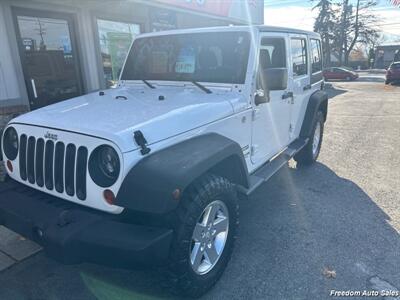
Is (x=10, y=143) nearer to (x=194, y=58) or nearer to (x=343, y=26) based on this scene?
(x=194, y=58)

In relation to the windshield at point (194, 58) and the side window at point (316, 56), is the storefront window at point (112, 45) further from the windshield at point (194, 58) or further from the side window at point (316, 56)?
the side window at point (316, 56)

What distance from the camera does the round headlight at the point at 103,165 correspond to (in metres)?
2.23

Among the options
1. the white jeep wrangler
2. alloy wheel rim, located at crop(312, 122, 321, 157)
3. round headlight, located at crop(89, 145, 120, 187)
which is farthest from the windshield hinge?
alloy wheel rim, located at crop(312, 122, 321, 157)

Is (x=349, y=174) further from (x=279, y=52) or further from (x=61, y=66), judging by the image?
(x=61, y=66)

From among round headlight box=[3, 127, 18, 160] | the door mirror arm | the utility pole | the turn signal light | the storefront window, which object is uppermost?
the utility pole

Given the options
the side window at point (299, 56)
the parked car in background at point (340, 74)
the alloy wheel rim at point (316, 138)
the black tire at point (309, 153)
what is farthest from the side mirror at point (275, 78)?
the parked car in background at point (340, 74)

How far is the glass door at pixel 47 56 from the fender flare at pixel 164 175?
412 cm

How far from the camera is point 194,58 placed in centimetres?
358

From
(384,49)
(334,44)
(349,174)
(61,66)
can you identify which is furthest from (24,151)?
(384,49)

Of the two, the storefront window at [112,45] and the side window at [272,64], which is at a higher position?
the storefront window at [112,45]

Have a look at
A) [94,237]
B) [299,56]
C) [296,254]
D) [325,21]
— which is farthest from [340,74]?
[94,237]

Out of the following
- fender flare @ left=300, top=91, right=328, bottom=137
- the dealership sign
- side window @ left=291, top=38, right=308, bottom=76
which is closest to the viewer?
side window @ left=291, top=38, right=308, bottom=76

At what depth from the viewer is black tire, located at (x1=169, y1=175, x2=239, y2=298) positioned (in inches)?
88.0

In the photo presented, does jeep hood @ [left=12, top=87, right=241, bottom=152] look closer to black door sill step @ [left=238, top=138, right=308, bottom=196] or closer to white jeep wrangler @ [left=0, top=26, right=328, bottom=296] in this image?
white jeep wrangler @ [left=0, top=26, right=328, bottom=296]
